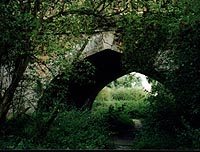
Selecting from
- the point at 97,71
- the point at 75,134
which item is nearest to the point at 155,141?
the point at 75,134

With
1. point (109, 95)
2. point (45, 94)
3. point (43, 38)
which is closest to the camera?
point (43, 38)

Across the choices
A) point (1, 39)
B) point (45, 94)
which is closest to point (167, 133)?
point (45, 94)

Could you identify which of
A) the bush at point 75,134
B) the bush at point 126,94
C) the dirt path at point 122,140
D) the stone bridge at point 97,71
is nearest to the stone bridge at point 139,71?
the stone bridge at point 97,71

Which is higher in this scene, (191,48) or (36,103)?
(191,48)

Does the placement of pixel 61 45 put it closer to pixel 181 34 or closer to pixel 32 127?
pixel 32 127

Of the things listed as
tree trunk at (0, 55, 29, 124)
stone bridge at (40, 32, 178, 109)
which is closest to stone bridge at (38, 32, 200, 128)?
stone bridge at (40, 32, 178, 109)

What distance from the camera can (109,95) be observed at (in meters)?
28.0

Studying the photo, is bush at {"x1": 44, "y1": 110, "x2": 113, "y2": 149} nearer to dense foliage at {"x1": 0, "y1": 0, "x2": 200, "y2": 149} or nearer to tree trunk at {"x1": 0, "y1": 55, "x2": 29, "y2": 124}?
dense foliage at {"x1": 0, "y1": 0, "x2": 200, "y2": 149}

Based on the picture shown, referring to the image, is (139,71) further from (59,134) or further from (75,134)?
(59,134)

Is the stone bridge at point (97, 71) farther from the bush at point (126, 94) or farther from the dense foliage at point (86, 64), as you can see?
the bush at point (126, 94)

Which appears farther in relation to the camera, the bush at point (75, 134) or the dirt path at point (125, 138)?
the dirt path at point (125, 138)

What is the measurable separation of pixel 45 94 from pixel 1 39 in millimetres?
2434

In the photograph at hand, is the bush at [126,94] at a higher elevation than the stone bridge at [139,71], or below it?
higher

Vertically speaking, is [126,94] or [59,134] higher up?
[126,94]
